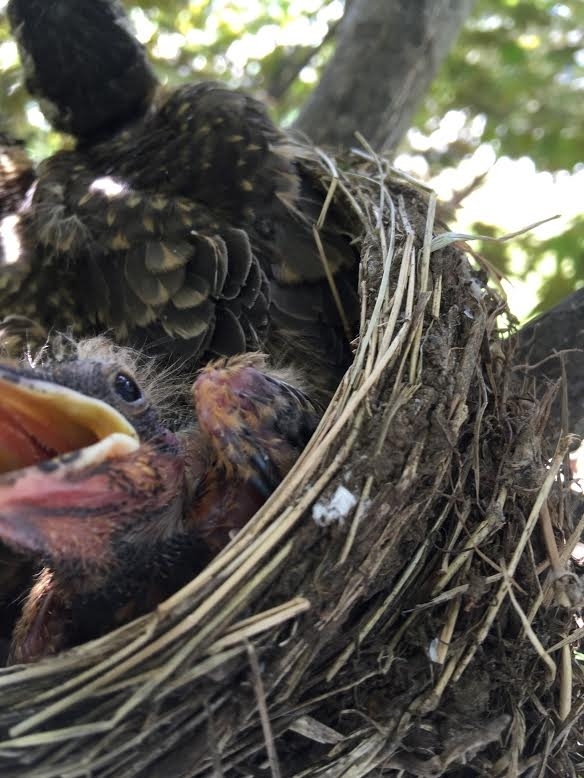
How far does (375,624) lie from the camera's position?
86cm

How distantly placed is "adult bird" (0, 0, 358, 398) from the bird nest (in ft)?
0.78

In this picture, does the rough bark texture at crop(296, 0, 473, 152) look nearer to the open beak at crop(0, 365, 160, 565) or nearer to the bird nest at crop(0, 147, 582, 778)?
the bird nest at crop(0, 147, 582, 778)

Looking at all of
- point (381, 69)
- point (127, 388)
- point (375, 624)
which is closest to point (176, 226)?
point (127, 388)

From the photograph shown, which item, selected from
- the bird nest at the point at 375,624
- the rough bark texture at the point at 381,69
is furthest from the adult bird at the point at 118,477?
the rough bark texture at the point at 381,69

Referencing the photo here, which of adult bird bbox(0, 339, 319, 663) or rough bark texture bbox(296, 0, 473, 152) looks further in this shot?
rough bark texture bbox(296, 0, 473, 152)

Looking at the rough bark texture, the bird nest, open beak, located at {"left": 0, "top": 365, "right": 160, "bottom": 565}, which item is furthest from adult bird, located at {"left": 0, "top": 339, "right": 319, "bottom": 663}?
the rough bark texture

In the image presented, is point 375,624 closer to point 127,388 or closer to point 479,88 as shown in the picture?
point 127,388

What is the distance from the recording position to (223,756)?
2.52 feet

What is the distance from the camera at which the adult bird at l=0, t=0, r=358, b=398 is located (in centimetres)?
120

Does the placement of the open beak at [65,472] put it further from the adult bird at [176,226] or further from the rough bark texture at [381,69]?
the rough bark texture at [381,69]

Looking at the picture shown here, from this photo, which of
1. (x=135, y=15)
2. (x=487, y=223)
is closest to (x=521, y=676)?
(x=487, y=223)

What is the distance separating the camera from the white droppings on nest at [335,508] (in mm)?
807

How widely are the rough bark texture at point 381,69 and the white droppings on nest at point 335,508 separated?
4.08ft

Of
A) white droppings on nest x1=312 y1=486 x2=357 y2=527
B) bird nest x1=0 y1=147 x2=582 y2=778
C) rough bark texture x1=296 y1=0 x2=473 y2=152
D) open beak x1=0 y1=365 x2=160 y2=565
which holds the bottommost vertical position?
bird nest x1=0 y1=147 x2=582 y2=778
